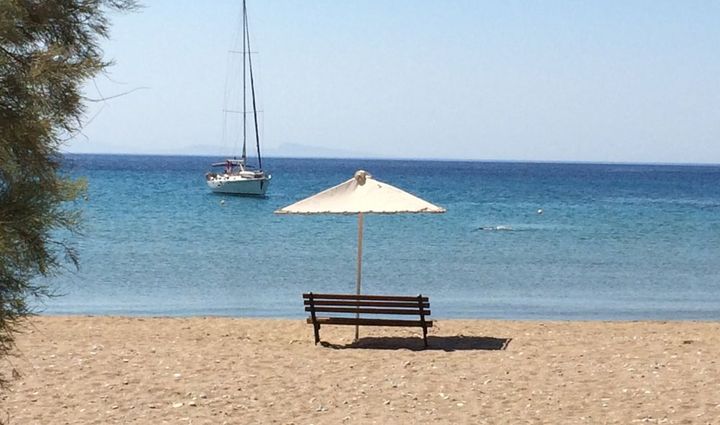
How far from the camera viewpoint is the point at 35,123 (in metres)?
5.10

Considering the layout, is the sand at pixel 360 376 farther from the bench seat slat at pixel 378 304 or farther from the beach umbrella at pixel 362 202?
the beach umbrella at pixel 362 202

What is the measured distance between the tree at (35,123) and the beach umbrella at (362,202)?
6.67 meters

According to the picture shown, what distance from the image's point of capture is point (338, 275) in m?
23.3

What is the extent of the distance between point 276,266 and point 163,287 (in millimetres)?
5102

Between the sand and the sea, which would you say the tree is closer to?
the sea

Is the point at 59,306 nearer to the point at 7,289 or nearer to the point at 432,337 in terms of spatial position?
the point at 432,337

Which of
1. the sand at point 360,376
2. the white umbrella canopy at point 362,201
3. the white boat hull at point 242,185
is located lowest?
the white boat hull at point 242,185

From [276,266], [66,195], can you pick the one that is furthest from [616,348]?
[276,266]

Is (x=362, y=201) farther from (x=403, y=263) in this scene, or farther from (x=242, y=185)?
(x=242, y=185)

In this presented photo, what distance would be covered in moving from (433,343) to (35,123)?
332 inches

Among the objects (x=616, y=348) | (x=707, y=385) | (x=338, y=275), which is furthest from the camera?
(x=338, y=275)

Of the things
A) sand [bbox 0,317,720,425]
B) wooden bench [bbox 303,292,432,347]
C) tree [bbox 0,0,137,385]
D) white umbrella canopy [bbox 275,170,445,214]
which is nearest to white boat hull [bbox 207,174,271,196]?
sand [bbox 0,317,720,425]

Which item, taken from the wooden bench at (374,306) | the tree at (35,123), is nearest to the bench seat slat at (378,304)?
the wooden bench at (374,306)

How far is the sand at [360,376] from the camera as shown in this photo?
8852mm
